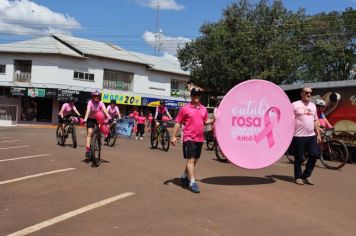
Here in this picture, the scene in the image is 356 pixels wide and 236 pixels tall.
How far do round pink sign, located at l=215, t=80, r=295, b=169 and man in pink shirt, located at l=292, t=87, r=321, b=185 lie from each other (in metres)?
0.21

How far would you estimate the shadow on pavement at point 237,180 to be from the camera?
8883 millimetres

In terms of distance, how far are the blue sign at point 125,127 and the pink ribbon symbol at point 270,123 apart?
1562cm

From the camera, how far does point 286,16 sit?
3431cm

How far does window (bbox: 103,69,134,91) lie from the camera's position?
147ft

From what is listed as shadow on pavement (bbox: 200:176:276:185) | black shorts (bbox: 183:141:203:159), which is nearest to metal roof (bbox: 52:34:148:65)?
shadow on pavement (bbox: 200:176:276:185)

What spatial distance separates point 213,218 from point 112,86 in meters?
39.8

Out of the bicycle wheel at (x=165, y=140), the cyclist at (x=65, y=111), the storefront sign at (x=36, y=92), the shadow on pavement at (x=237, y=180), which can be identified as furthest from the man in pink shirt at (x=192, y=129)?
the storefront sign at (x=36, y=92)

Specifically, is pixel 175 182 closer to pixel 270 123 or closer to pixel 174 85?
pixel 270 123

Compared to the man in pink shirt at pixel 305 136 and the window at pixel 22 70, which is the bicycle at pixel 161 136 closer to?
the man in pink shirt at pixel 305 136

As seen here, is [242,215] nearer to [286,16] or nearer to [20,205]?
[20,205]

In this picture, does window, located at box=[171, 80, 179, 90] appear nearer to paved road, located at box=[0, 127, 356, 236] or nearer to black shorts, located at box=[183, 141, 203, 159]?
paved road, located at box=[0, 127, 356, 236]

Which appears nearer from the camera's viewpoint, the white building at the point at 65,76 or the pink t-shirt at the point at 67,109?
the pink t-shirt at the point at 67,109

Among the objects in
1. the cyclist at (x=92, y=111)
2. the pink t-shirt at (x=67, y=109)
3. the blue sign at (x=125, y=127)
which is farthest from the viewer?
the blue sign at (x=125, y=127)

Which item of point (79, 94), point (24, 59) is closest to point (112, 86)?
point (79, 94)
